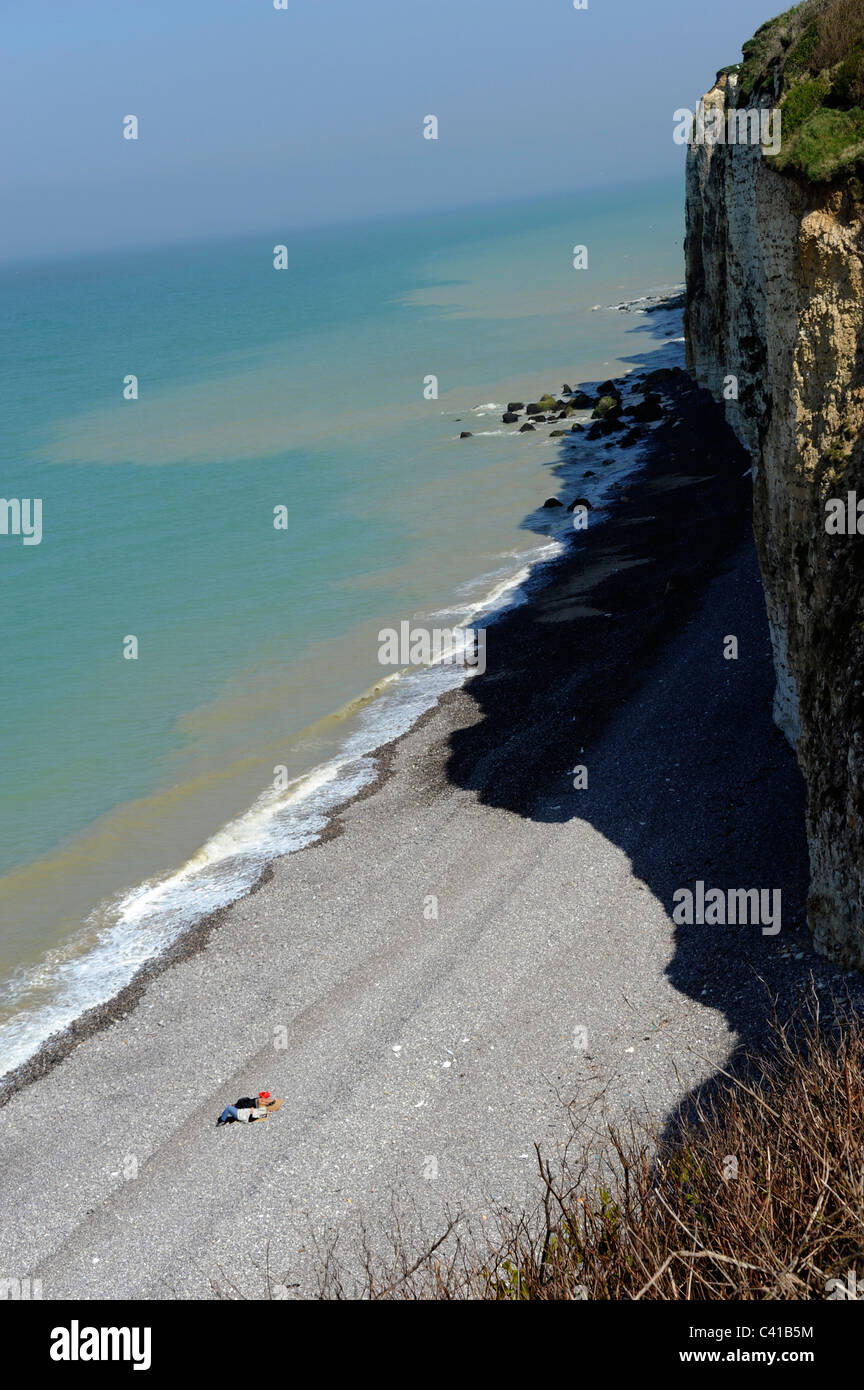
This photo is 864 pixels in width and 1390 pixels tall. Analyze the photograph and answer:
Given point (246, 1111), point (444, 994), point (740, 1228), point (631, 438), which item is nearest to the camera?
point (740, 1228)

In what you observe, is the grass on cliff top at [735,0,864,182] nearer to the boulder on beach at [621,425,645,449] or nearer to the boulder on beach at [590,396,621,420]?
the boulder on beach at [621,425,645,449]

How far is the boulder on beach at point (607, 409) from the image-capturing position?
54312 mm

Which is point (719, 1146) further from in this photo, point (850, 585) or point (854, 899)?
point (850, 585)

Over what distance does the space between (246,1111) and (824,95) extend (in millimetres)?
14885

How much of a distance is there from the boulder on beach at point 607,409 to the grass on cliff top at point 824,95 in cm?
3818

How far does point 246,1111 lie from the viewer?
1425 centimetres

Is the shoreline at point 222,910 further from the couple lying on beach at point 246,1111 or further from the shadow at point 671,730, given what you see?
the couple lying on beach at point 246,1111

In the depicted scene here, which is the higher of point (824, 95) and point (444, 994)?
point (824, 95)

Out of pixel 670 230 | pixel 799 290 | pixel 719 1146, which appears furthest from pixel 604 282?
pixel 719 1146

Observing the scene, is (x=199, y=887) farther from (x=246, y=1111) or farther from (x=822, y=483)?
(x=822, y=483)

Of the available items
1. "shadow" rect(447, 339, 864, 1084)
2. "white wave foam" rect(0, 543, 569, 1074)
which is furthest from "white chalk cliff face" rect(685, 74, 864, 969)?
"white wave foam" rect(0, 543, 569, 1074)

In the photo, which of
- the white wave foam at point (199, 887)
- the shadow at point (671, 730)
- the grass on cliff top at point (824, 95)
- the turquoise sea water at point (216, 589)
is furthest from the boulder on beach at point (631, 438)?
the grass on cliff top at point (824, 95)

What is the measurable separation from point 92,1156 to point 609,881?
815 cm

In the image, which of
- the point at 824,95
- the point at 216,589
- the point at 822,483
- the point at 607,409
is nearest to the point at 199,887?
the point at 822,483
